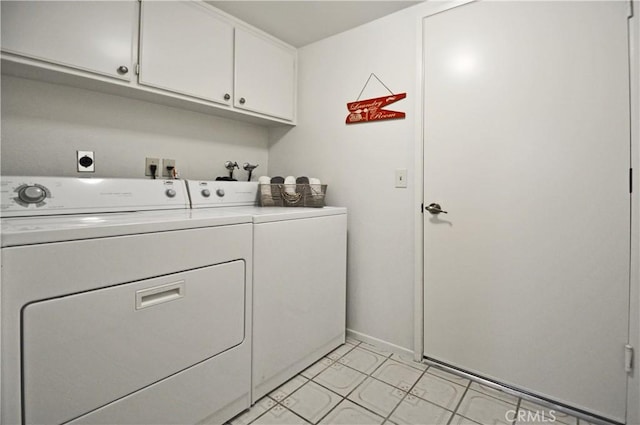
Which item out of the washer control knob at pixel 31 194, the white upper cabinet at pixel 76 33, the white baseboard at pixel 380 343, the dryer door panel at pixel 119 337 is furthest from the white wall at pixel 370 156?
the washer control knob at pixel 31 194

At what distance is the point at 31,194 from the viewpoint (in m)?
1.19

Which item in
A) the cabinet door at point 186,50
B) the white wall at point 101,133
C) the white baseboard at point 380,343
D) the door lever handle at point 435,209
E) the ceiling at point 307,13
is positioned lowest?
the white baseboard at point 380,343

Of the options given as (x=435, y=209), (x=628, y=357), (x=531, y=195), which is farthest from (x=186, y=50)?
(x=628, y=357)

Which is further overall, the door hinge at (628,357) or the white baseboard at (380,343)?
the white baseboard at (380,343)

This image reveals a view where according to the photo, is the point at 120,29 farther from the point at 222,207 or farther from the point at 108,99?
the point at 222,207

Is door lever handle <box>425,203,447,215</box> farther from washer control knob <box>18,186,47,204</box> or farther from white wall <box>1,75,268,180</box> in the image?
washer control knob <box>18,186,47,204</box>

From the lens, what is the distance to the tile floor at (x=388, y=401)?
1.38 metres

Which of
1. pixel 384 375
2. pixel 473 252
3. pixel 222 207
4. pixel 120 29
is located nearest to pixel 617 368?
pixel 473 252

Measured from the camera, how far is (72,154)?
161cm

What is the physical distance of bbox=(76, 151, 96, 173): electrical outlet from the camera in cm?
162

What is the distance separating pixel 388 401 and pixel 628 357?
1.04 meters

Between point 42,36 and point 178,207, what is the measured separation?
0.89 m

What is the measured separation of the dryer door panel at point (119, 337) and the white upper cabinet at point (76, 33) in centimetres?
107

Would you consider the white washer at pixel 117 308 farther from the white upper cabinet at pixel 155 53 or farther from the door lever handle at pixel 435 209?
the door lever handle at pixel 435 209
